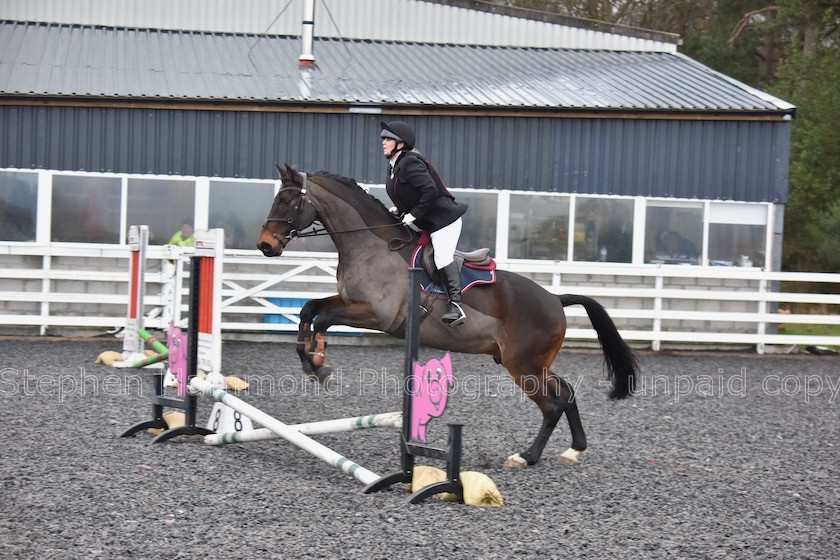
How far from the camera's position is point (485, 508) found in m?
5.20

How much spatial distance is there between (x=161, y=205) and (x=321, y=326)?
954cm

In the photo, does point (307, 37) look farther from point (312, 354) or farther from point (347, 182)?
point (312, 354)

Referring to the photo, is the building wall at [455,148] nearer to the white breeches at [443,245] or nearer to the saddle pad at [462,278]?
the saddle pad at [462,278]

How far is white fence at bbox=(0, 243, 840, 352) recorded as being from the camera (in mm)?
14047

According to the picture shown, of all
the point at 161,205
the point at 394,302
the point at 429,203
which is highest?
the point at 429,203

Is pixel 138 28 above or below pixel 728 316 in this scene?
above

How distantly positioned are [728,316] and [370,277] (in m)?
9.80

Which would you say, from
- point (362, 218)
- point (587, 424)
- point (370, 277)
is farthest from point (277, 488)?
point (587, 424)

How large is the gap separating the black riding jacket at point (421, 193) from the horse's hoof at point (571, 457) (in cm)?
179

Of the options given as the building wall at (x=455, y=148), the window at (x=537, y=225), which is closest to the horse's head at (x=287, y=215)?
the building wall at (x=455, y=148)

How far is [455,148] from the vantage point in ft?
51.0

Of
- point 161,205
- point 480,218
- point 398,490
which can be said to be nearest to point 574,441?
point 398,490

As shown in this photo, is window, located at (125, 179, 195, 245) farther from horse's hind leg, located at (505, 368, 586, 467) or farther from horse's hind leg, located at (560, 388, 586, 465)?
horse's hind leg, located at (560, 388, 586, 465)

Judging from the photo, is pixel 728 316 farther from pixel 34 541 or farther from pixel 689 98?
pixel 34 541
